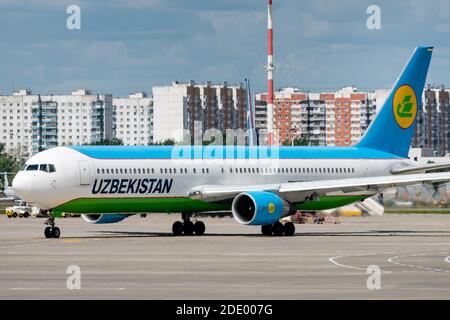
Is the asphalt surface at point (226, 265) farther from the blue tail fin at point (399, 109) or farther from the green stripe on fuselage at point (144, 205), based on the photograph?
the blue tail fin at point (399, 109)

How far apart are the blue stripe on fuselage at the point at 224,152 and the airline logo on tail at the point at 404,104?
7.61 ft

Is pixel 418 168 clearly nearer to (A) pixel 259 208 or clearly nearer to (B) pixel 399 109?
(B) pixel 399 109

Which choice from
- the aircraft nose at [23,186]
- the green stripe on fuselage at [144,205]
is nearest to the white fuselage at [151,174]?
the aircraft nose at [23,186]

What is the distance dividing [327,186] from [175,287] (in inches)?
1332

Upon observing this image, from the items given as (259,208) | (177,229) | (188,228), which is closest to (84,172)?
(177,229)

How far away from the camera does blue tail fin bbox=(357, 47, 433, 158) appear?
247 feet

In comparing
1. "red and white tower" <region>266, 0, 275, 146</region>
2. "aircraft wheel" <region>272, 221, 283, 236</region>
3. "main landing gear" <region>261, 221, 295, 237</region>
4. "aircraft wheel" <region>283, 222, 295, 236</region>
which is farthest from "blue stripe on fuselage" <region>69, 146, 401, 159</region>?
"red and white tower" <region>266, 0, 275, 146</region>

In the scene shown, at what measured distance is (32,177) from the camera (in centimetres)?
6234

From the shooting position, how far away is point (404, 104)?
76062 millimetres

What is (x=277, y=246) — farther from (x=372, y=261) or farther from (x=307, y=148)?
(x=307, y=148)

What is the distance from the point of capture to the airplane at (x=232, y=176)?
63250mm

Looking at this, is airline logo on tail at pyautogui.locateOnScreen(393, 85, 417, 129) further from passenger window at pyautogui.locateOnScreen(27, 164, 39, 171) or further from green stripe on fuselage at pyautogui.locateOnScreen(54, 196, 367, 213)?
passenger window at pyautogui.locateOnScreen(27, 164, 39, 171)

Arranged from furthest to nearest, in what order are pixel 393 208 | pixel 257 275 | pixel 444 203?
pixel 444 203
pixel 393 208
pixel 257 275

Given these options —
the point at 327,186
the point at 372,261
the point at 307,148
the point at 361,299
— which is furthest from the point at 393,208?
the point at 361,299
